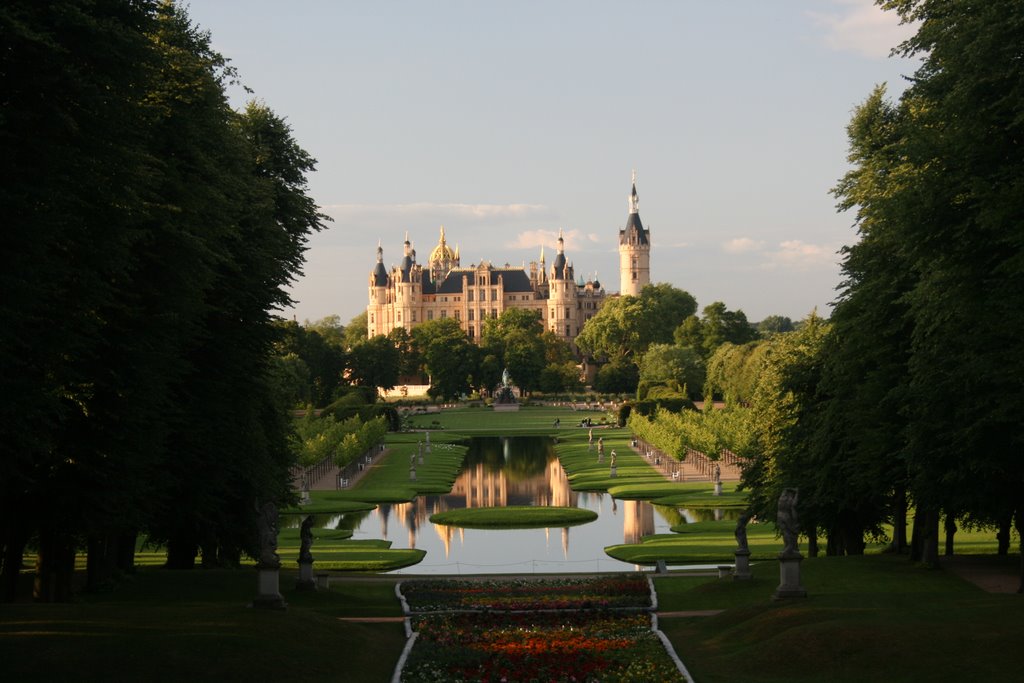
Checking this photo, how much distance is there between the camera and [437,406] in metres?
153

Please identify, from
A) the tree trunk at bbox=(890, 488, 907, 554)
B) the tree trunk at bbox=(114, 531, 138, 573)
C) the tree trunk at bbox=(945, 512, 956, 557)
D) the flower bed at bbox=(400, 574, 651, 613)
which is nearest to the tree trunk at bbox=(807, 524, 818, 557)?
the tree trunk at bbox=(890, 488, 907, 554)

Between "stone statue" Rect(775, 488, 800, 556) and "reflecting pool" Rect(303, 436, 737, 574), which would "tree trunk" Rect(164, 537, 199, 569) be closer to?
"reflecting pool" Rect(303, 436, 737, 574)

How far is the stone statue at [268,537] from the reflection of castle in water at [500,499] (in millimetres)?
18646

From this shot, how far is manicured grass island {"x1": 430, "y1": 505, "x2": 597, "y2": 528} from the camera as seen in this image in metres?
50.2

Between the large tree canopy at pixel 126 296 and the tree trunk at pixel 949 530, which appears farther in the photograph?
the tree trunk at pixel 949 530

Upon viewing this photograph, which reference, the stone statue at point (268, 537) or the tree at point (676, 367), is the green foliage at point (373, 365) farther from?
the stone statue at point (268, 537)

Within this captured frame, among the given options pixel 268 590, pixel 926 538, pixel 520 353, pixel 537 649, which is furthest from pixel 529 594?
pixel 520 353

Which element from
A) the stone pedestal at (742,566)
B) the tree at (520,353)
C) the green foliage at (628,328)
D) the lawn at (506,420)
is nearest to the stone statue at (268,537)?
the stone pedestal at (742,566)

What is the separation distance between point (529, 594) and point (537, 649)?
8.14 metres

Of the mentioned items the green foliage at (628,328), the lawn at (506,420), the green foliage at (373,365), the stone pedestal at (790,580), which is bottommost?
the stone pedestal at (790,580)

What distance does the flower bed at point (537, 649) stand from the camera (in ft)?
62.7

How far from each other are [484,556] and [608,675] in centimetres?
2385

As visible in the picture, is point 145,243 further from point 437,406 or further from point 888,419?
point 437,406

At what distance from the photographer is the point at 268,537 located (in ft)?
79.7
